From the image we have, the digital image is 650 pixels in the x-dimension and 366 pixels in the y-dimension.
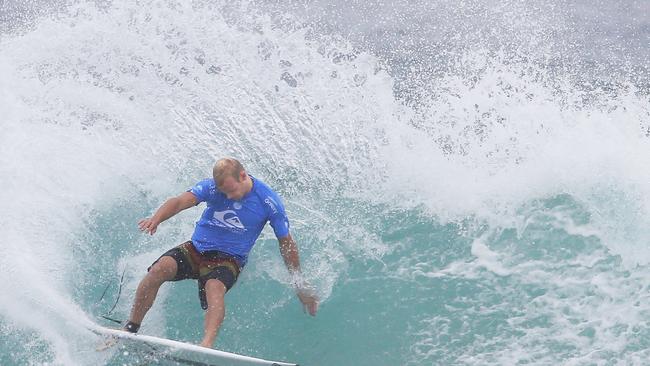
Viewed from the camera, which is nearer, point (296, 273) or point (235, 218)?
point (235, 218)

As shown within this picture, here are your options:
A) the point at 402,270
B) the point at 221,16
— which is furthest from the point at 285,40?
the point at 402,270

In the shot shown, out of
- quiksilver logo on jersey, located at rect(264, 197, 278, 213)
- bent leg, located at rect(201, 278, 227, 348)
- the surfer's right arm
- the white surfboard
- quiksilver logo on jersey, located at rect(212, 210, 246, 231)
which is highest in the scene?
quiksilver logo on jersey, located at rect(264, 197, 278, 213)

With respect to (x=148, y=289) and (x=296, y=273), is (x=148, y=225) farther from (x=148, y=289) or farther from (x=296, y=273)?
(x=296, y=273)

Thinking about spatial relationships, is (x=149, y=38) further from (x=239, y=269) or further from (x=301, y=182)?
(x=239, y=269)

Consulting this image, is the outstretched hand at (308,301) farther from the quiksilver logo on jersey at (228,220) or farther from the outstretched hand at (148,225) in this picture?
the outstretched hand at (148,225)

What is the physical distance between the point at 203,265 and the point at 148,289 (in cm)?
51

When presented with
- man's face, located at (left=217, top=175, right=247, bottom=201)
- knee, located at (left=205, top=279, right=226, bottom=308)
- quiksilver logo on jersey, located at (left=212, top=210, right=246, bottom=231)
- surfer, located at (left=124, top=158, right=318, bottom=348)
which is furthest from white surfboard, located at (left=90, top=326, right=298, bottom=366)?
man's face, located at (left=217, top=175, right=247, bottom=201)

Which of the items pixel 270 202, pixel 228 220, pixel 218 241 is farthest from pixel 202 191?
pixel 270 202

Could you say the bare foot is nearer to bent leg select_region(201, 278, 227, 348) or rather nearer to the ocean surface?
bent leg select_region(201, 278, 227, 348)

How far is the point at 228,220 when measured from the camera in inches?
271

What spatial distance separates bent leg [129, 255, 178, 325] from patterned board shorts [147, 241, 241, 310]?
0.37ft

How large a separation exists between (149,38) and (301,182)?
2.89m

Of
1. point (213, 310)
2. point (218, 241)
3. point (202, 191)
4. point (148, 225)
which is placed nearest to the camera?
point (148, 225)

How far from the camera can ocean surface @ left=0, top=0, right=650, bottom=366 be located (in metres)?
7.14
